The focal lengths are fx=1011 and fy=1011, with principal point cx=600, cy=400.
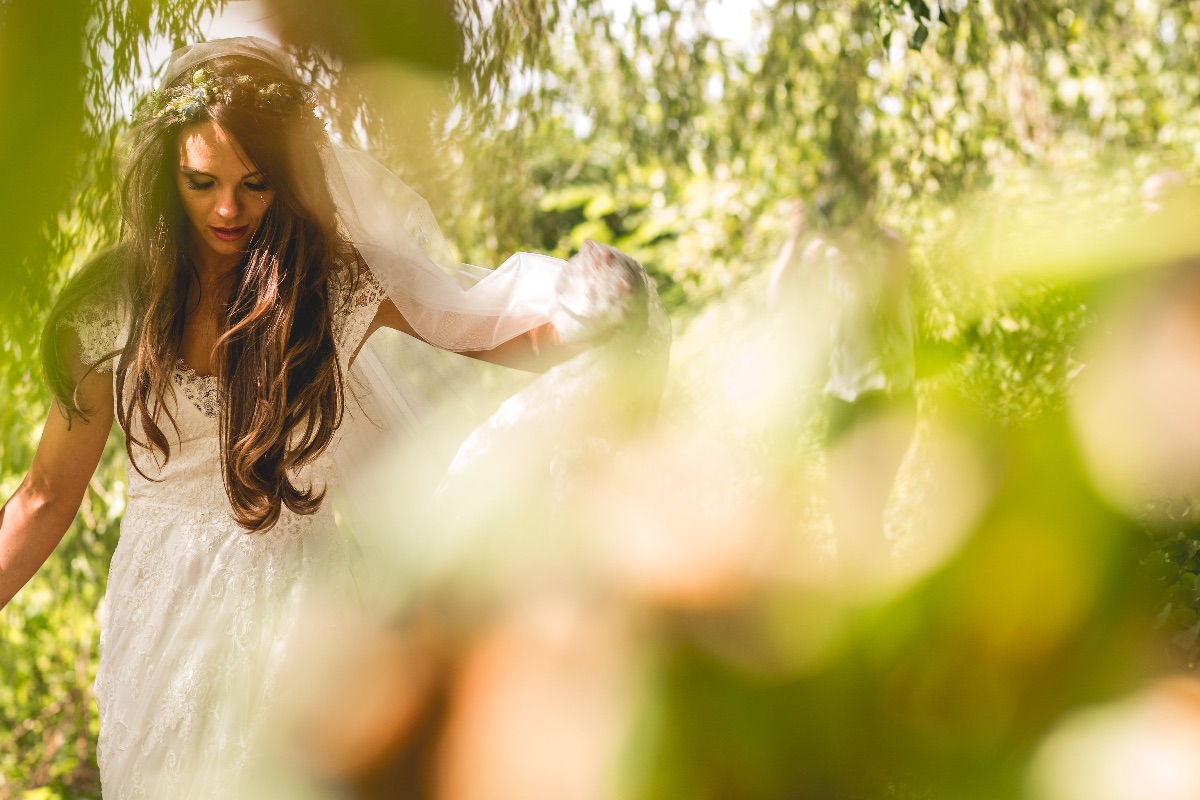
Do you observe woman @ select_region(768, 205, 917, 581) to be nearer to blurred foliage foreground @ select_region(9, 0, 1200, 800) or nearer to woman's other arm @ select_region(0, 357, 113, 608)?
blurred foliage foreground @ select_region(9, 0, 1200, 800)

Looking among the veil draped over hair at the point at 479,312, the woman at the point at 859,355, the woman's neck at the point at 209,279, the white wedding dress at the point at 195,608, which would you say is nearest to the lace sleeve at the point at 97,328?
the white wedding dress at the point at 195,608

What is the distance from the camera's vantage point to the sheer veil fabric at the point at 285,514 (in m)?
1.35

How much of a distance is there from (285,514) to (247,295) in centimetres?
32

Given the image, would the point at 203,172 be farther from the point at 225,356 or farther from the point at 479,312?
the point at 479,312

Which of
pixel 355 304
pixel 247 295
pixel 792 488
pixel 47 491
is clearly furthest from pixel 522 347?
pixel 792 488

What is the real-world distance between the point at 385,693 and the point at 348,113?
1.01m

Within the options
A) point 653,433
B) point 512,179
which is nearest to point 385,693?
point 653,433

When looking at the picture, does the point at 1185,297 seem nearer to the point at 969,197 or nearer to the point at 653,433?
the point at 969,197

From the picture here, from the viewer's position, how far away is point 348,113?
1825mm

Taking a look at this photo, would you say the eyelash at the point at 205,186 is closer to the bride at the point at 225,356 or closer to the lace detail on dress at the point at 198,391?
the bride at the point at 225,356

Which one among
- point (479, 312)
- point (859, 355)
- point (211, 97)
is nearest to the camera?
point (211, 97)

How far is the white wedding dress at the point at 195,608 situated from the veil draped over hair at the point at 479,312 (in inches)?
2.9

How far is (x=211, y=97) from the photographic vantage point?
1303 mm

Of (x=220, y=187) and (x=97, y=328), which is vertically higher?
(x=220, y=187)
